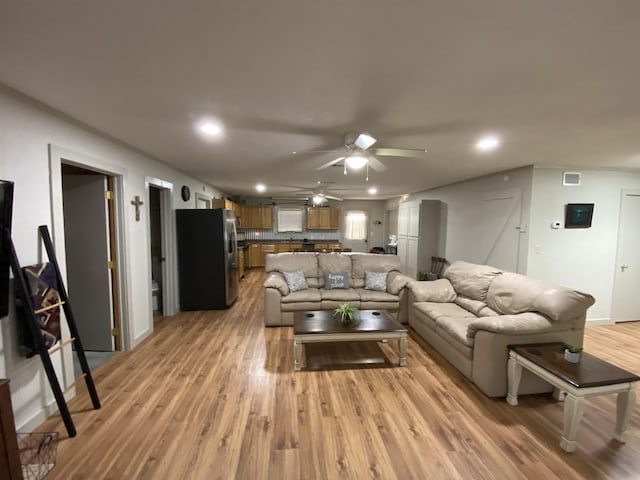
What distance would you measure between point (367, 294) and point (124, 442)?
10.1 feet

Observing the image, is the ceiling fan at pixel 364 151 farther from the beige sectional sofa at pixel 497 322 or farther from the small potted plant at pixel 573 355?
the small potted plant at pixel 573 355

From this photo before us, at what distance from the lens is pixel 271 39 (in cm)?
130

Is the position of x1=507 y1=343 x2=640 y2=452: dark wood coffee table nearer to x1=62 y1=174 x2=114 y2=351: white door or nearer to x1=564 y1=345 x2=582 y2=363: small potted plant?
x1=564 y1=345 x2=582 y2=363: small potted plant

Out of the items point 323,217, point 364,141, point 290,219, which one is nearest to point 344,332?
point 364,141

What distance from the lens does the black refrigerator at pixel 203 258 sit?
4535 mm

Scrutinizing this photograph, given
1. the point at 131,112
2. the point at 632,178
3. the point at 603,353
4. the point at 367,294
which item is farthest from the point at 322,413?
the point at 632,178

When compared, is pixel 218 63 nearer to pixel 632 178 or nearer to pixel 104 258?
pixel 104 258

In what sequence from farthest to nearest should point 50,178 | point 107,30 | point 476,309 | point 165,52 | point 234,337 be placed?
point 234,337
point 476,309
point 50,178
point 165,52
point 107,30

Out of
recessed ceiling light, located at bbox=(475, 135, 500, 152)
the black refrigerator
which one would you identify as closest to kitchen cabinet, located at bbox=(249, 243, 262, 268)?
the black refrigerator

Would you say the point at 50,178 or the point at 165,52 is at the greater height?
the point at 165,52

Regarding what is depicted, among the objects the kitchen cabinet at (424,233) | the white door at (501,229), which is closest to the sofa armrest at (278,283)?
the white door at (501,229)

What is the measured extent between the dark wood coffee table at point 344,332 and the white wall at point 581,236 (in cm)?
252

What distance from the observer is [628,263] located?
13.8 feet

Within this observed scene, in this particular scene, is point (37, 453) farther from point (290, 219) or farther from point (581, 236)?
point (290, 219)
